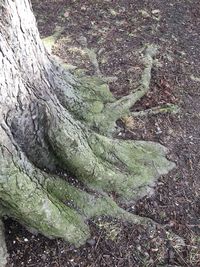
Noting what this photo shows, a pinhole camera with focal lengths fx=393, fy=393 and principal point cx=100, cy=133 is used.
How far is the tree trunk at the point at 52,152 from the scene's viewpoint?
10.2 ft

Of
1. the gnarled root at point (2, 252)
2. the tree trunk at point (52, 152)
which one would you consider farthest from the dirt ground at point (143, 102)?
the tree trunk at point (52, 152)

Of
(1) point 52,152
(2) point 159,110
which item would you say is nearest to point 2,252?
(1) point 52,152

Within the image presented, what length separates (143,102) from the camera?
522 centimetres

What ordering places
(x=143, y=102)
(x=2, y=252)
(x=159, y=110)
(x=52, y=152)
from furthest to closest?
(x=143, y=102) → (x=159, y=110) → (x=52, y=152) → (x=2, y=252)

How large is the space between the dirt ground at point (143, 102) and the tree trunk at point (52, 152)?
0.52ft

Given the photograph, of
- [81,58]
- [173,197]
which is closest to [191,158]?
[173,197]

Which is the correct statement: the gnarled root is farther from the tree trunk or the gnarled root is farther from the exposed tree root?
the exposed tree root

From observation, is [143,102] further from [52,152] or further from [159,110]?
[52,152]

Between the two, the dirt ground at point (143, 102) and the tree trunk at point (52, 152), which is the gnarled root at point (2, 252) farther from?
the tree trunk at point (52, 152)

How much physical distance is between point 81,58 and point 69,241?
3178 millimetres

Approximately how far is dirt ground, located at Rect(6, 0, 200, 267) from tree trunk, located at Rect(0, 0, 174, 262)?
16 cm

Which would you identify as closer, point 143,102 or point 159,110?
point 159,110

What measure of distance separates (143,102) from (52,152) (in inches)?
76.5

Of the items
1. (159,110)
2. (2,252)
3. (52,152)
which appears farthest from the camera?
(159,110)
